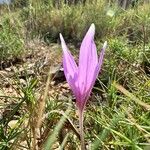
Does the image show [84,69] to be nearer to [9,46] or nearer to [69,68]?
[69,68]

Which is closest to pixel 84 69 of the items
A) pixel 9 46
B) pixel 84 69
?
pixel 84 69

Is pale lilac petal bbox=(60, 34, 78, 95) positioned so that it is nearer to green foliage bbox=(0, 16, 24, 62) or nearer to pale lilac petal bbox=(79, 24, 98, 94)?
pale lilac petal bbox=(79, 24, 98, 94)

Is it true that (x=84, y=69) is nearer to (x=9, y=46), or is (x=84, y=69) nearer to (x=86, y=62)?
(x=86, y=62)

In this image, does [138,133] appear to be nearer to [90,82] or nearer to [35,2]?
[90,82]

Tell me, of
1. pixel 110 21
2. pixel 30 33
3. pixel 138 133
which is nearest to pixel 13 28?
pixel 30 33

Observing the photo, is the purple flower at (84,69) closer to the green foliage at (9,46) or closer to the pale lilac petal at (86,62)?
the pale lilac petal at (86,62)

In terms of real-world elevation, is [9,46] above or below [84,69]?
below

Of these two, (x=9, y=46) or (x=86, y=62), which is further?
(x=9, y=46)

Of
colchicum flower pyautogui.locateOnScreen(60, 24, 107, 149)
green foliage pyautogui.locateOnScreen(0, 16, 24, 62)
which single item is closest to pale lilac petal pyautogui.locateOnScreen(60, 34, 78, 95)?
colchicum flower pyautogui.locateOnScreen(60, 24, 107, 149)

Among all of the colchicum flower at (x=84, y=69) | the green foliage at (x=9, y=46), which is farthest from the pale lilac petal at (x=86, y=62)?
the green foliage at (x=9, y=46)
